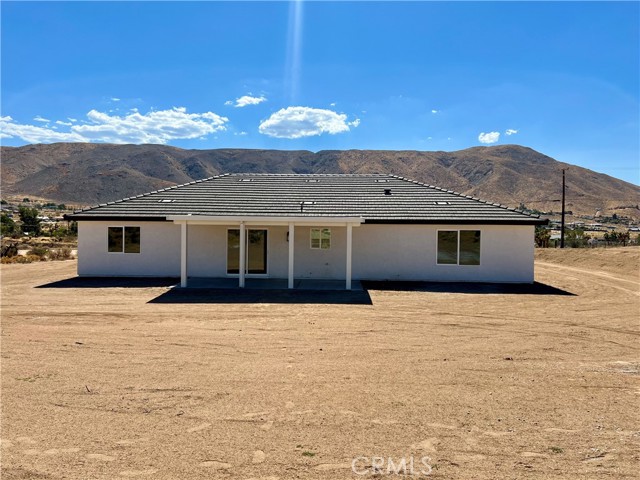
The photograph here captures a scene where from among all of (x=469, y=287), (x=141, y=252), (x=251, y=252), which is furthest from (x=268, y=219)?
(x=469, y=287)

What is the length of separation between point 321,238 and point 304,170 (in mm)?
106940

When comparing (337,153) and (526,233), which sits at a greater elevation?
(337,153)

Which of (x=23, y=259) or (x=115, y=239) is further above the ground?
(x=115, y=239)

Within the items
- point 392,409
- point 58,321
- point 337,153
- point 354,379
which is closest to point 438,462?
point 392,409

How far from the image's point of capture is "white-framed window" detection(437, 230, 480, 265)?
682 inches

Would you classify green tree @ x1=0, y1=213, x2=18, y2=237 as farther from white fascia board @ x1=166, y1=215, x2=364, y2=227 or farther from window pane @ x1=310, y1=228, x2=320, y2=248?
window pane @ x1=310, y1=228, x2=320, y2=248

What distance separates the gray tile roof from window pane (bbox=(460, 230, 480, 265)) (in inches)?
26.1

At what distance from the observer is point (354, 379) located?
6484 mm

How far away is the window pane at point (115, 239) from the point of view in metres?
17.9

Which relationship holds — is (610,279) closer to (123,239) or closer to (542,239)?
(542,239)

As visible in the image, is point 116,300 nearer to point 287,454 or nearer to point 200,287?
point 200,287

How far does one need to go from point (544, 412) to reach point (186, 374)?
4.76 m

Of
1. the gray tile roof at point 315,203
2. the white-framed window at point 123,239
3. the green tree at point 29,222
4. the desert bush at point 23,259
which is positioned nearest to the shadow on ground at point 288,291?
the white-framed window at point 123,239

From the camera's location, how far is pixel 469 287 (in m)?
16.2
